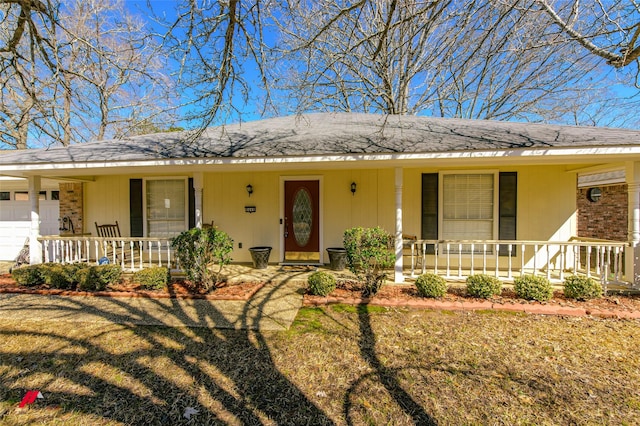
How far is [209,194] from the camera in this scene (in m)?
7.97

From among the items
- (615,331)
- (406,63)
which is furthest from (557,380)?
(406,63)

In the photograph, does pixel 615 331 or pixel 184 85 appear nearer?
pixel 615 331

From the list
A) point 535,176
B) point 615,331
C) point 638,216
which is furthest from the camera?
point 535,176

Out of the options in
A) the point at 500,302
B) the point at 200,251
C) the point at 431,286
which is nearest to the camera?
the point at 500,302

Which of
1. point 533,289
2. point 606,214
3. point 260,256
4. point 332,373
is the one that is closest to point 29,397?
point 332,373

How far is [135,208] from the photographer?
26.2 feet

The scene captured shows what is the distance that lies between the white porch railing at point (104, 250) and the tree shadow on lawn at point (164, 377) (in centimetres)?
278

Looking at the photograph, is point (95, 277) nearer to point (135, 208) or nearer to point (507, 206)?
point (135, 208)

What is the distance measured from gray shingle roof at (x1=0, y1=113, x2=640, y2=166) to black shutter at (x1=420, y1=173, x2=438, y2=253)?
1.16 m

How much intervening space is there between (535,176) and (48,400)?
859 cm

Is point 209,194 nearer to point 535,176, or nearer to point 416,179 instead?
point 416,179

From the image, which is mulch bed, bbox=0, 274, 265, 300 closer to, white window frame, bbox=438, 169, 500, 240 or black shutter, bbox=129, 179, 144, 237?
black shutter, bbox=129, 179, 144, 237

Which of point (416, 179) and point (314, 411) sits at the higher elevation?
point (416, 179)

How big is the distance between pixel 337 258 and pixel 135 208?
5425 mm
